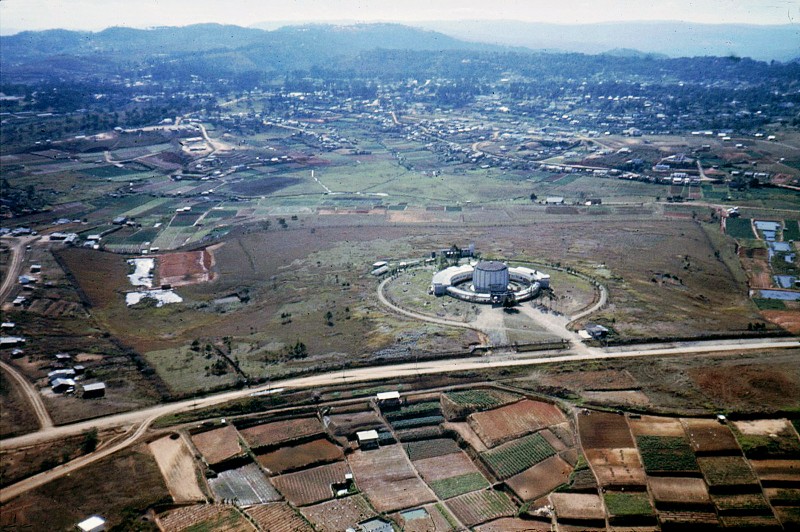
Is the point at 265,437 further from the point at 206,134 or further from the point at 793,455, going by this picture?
the point at 206,134

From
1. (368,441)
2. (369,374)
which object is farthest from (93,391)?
(368,441)

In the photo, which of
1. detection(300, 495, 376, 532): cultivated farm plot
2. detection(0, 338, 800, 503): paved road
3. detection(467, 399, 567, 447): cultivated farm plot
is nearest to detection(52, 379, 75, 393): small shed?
detection(0, 338, 800, 503): paved road

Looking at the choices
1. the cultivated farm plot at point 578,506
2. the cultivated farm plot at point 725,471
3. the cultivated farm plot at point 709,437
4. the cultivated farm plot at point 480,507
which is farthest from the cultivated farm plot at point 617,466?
the cultivated farm plot at point 480,507

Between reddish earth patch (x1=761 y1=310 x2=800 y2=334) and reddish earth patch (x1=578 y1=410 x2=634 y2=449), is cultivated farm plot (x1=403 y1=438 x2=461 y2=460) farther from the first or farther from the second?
reddish earth patch (x1=761 y1=310 x2=800 y2=334)

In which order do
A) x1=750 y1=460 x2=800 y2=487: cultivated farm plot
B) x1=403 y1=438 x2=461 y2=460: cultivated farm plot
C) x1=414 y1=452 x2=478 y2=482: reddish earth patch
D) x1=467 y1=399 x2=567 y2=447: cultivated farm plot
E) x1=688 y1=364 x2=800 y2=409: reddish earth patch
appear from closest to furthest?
x1=750 y1=460 x2=800 y2=487: cultivated farm plot
x1=414 y1=452 x2=478 y2=482: reddish earth patch
x1=403 y1=438 x2=461 y2=460: cultivated farm plot
x1=467 y1=399 x2=567 y2=447: cultivated farm plot
x1=688 y1=364 x2=800 y2=409: reddish earth patch

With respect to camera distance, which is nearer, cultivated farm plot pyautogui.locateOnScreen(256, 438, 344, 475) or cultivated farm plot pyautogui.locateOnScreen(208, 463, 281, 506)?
cultivated farm plot pyautogui.locateOnScreen(208, 463, 281, 506)

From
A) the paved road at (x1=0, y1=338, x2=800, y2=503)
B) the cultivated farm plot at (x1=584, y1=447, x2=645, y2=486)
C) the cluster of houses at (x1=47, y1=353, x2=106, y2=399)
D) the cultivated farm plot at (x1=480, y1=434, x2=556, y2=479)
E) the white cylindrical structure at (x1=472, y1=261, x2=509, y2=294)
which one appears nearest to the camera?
the cultivated farm plot at (x1=584, y1=447, x2=645, y2=486)

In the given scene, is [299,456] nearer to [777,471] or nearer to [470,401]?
[470,401]
